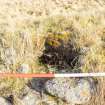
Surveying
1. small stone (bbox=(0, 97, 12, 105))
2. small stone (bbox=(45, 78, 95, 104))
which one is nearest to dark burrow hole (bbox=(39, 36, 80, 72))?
small stone (bbox=(45, 78, 95, 104))

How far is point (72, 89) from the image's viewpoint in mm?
6176

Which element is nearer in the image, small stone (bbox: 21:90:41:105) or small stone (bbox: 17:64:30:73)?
small stone (bbox: 21:90:41:105)

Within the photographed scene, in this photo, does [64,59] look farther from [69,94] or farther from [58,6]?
[58,6]

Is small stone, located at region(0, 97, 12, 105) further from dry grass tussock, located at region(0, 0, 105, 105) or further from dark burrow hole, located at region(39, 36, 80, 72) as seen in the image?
dark burrow hole, located at region(39, 36, 80, 72)

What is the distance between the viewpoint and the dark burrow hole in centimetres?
671

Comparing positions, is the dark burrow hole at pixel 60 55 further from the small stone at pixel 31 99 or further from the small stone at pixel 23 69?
the small stone at pixel 31 99

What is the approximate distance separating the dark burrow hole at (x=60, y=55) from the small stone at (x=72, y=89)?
476mm

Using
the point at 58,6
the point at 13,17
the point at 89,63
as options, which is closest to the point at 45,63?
the point at 89,63

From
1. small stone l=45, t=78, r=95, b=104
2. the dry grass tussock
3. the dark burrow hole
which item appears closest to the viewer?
small stone l=45, t=78, r=95, b=104

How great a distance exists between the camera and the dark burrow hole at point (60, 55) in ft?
22.0

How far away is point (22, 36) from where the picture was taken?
677cm

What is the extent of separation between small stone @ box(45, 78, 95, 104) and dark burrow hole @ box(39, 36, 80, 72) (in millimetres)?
476

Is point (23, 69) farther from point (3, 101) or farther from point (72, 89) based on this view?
point (72, 89)

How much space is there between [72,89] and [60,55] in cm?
75
